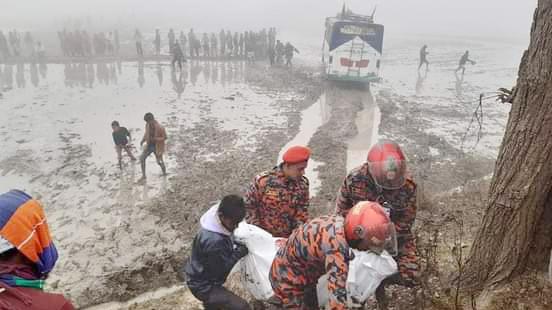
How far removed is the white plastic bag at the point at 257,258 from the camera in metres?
2.88

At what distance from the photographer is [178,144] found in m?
9.41

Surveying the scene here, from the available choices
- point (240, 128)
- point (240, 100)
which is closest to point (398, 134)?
point (240, 128)

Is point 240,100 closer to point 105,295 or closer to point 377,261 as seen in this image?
point 105,295

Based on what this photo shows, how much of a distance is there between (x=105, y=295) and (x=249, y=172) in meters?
3.73

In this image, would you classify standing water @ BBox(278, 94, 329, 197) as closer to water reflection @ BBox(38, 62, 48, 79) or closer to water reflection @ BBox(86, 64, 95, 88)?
water reflection @ BBox(86, 64, 95, 88)

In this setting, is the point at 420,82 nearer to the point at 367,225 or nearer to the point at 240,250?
the point at 240,250

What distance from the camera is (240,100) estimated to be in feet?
46.0

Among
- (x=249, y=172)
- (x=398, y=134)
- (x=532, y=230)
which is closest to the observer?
(x=532, y=230)

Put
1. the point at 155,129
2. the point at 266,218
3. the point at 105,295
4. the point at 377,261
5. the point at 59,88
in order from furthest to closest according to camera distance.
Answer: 1. the point at 59,88
2. the point at 155,129
3. the point at 105,295
4. the point at 266,218
5. the point at 377,261

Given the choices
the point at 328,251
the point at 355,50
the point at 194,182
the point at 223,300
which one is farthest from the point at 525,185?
the point at 355,50

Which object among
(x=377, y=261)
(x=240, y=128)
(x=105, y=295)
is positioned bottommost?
(x=105, y=295)

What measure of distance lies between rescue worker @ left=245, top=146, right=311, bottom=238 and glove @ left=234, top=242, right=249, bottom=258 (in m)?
0.71

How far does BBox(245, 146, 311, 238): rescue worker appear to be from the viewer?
3.59 metres

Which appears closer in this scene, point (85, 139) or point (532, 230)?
point (532, 230)
